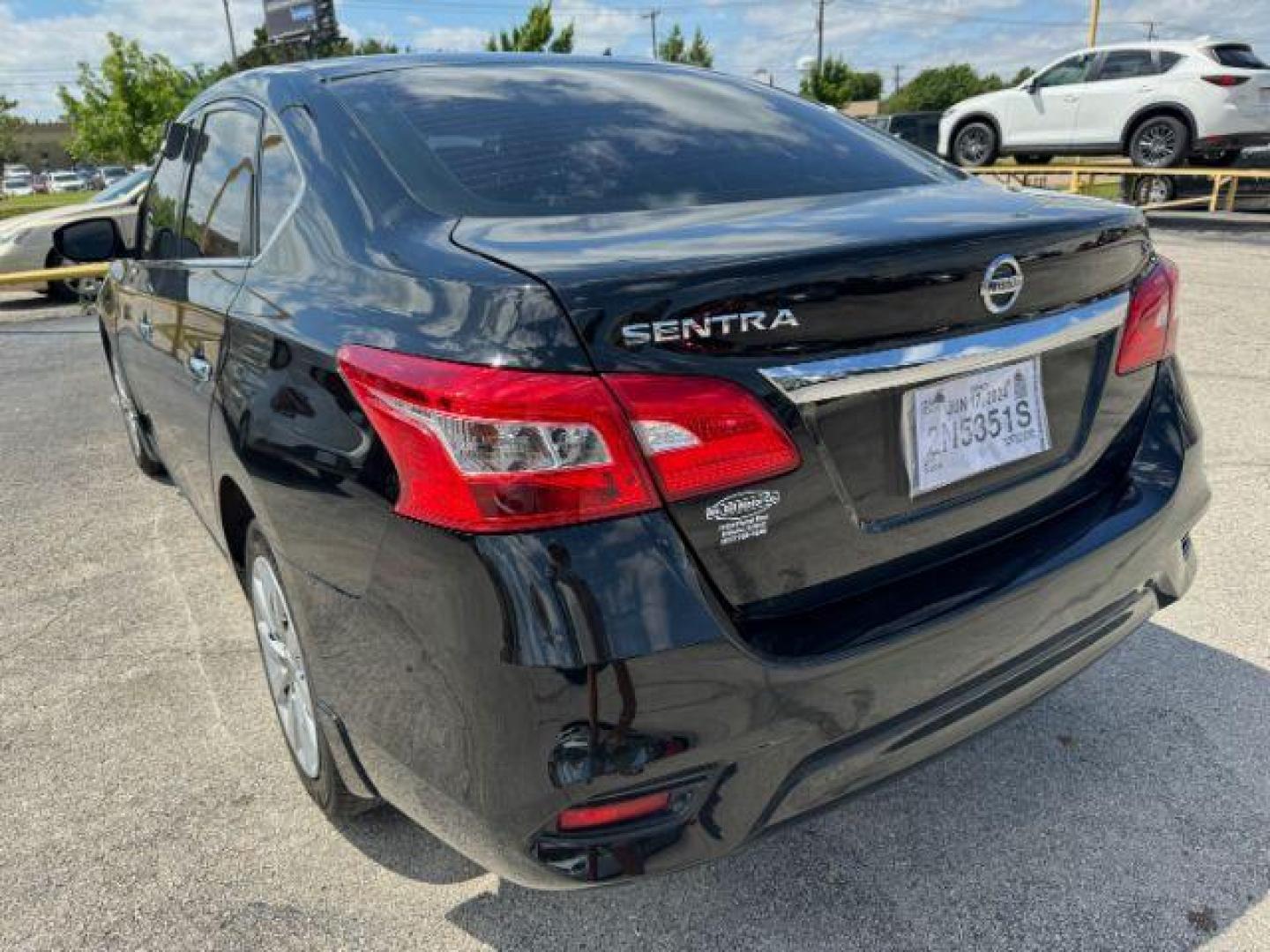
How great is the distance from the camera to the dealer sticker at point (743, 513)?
1.45m

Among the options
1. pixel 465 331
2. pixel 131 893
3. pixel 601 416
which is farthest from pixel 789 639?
pixel 131 893

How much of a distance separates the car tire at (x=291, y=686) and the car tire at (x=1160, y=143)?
1413 cm

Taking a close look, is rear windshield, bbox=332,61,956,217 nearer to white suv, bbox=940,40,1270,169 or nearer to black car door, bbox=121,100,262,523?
black car door, bbox=121,100,262,523

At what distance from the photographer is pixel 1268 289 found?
825 cm

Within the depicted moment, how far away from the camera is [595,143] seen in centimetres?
221

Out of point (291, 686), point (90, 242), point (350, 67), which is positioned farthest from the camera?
point (90, 242)

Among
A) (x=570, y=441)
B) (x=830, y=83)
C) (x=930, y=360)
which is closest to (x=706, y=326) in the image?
(x=570, y=441)

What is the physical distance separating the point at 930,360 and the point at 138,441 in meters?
4.17

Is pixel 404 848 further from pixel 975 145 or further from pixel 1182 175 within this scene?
pixel 975 145

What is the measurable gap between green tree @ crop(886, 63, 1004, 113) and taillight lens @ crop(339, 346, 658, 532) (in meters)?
69.0

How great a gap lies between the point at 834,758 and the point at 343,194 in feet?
4.62

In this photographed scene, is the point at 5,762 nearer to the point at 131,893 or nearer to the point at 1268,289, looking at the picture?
the point at 131,893

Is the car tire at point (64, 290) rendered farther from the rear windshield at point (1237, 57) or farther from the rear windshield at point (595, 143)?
the rear windshield at point (1237, 57)

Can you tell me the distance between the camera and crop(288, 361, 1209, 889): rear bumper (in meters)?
1.39
